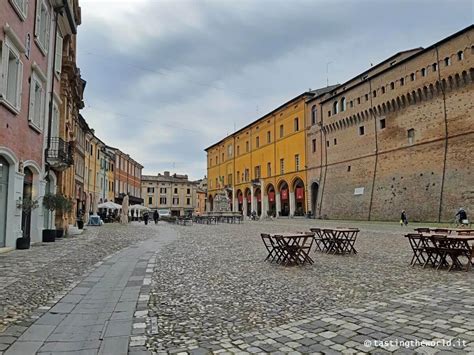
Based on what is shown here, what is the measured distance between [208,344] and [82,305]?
2.57 m

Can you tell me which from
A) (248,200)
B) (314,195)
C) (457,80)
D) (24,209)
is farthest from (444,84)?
(248,200)

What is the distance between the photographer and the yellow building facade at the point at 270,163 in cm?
4991

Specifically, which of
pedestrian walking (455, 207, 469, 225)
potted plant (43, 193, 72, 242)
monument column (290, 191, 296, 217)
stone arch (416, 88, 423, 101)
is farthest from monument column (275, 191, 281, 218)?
potted plant (43, 193, 72, 242)

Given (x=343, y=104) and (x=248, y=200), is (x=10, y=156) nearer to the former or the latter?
(x=343, y=104)

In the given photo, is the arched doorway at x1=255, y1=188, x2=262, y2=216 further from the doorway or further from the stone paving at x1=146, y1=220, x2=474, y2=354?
the stone paving at x1=146, y1=220, x2=474, y2=354

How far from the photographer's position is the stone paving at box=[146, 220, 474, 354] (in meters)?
3.91

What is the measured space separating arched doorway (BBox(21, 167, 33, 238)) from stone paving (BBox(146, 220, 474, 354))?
22.8 ft

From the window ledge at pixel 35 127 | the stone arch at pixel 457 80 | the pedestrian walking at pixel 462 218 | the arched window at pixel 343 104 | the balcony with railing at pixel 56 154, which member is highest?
the arched window at pixel 343 104

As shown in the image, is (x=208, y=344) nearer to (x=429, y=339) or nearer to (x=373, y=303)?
(x=429, y=339)

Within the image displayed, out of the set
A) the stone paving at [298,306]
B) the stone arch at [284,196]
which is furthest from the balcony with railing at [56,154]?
the stone arch at [284,196]

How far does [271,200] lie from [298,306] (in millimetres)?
51647

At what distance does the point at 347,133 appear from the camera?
4075 centimetres

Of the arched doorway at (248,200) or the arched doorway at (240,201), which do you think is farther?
the arched doorway at (240,201)

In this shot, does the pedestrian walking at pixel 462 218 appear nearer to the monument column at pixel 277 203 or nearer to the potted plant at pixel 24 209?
the potted plant at pixel 24 209
